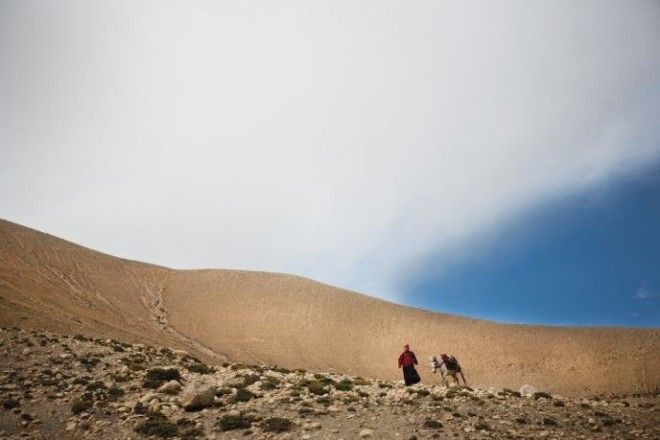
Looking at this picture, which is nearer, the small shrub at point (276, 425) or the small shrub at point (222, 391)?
the small shrub at point (276, 425)

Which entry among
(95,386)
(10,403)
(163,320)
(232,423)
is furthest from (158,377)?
(163,320)

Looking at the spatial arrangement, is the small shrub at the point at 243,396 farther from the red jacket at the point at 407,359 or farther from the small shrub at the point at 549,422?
the small shrub at the point at 549,422

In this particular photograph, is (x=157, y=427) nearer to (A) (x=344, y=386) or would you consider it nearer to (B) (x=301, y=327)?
(A) (x=344, y=386)

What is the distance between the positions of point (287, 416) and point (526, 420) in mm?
6754

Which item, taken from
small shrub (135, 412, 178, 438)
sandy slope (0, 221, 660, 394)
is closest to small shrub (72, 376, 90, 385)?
small shrub (135, 412, 178, 438)

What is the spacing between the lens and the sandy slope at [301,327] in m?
48.3

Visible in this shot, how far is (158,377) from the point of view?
16.0m

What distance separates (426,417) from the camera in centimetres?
1245

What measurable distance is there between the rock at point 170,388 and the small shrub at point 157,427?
1991mm

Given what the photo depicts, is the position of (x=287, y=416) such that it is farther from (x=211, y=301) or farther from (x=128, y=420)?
(x=211, y=301)

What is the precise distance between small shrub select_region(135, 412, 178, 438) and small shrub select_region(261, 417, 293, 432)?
2352 mm

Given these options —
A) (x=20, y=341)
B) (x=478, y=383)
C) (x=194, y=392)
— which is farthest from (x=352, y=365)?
(x=194, y=392)

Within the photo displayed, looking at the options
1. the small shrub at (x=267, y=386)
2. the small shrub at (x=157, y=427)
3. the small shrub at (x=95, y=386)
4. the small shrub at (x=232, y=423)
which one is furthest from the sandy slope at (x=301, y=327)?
the small shrub at (x=232, y=423)

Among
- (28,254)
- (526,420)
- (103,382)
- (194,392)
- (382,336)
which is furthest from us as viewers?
(382,336)
